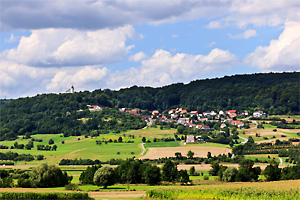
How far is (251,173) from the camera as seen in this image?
268 ft

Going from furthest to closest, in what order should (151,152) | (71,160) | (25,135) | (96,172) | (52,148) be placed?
(25,135) → (52,148) → (151,152) → (71,160) → (96,172)

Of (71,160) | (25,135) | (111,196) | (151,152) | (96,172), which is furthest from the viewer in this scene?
(25,135)

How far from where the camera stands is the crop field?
135 meters

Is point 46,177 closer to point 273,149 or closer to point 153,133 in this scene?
point 273,149

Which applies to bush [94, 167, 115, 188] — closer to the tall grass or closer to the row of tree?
the row of tree

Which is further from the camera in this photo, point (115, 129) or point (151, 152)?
point (115, 129)

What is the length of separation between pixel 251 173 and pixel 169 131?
109m

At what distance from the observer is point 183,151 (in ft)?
462

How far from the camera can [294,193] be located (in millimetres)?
58281

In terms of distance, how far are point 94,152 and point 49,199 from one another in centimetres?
9101

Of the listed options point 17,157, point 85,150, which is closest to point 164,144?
point 85,150

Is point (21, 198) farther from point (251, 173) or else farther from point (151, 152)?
point (151, 152)

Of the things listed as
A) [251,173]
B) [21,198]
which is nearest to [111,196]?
[21,198]

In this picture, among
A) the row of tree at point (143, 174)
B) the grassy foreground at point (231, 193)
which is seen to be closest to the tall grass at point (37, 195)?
the grassy foreground at point (231, 193)
